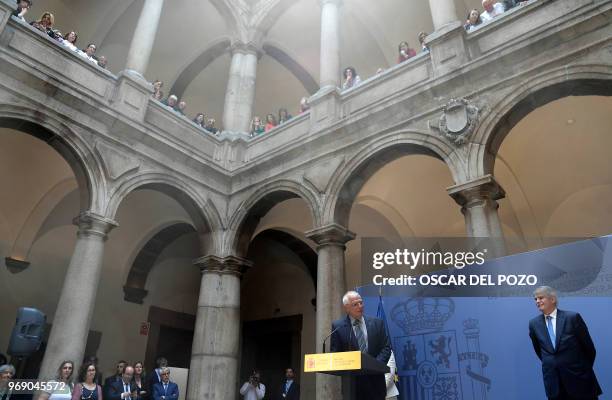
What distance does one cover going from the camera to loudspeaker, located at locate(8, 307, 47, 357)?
5.12 meters

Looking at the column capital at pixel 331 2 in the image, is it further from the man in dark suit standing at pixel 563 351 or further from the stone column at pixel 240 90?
the man in dark suit standing at pixel 563 351

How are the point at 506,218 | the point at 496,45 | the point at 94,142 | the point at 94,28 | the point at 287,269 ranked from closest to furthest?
the point at 496,45 → the point at 94,142 → the point at 506,218 → the point at 94,28 → the point at 287,269

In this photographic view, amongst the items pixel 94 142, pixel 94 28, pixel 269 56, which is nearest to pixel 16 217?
pixel 94 142

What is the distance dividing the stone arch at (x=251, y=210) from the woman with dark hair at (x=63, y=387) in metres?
3.76

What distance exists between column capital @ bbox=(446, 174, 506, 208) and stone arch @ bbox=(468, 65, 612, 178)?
0.15 m

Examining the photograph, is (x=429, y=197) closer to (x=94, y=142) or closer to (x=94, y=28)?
(x=94, y=142)

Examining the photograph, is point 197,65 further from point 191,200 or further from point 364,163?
point 364,163

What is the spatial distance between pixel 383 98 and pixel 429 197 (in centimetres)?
312

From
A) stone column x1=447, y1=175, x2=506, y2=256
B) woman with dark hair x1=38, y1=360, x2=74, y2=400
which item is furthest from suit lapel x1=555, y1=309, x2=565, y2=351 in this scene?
woman with dark hair x1=38, y1=360, x2=74, y2=400

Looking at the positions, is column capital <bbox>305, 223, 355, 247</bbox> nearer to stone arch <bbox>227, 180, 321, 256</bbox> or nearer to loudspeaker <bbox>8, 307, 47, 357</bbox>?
stone arch <bbox>227, 180, 321, 256</bbox>

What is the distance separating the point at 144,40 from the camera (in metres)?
9.29

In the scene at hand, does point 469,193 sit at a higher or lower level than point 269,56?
lower

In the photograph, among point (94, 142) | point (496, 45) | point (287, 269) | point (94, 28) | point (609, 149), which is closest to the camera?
point (496, 45)

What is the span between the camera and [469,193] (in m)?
6.20
